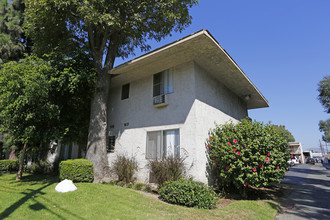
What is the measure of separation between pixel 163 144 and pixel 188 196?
10.4 feet

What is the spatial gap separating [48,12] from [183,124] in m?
8.51

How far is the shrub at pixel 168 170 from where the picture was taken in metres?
7.14

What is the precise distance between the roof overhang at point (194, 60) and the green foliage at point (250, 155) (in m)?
3.10

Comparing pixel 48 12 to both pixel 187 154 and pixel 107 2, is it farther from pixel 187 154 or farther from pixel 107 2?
pixel 187 154

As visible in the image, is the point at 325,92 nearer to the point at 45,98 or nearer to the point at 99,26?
the point at 99,26

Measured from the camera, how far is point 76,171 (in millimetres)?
8023

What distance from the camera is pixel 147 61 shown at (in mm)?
8758

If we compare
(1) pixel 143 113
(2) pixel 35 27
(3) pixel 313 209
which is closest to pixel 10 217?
(1) pixel 143 113

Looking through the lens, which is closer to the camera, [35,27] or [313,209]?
[313,209]

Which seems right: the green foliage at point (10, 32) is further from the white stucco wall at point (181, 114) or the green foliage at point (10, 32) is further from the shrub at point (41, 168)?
the white stucco wall at point (181, 114)

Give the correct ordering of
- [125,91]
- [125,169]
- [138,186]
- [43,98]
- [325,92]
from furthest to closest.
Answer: [325,92] → [125,91] → [125,169] → [43,98] → [138,186]

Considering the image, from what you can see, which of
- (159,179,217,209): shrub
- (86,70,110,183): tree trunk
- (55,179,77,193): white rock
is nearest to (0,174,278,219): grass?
(55,179,77,193): white rock

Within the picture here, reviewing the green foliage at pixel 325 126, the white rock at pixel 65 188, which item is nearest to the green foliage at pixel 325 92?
the white rock at pixel 65 188

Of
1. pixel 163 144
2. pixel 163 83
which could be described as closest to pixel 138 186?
pixel 163 144
